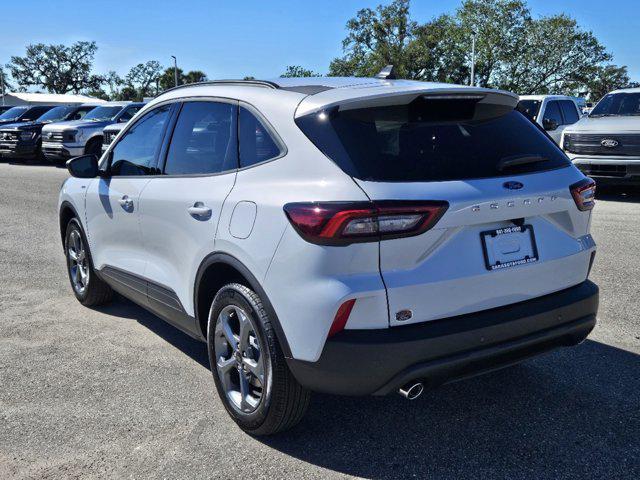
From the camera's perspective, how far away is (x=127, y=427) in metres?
3.43

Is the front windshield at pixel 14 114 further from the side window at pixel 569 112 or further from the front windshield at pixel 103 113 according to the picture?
the side window at pixel 569 112

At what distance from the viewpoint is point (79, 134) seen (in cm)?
1981

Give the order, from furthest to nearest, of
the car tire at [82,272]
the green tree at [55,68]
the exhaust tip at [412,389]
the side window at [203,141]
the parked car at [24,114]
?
the green tree at [55,68]
the parked car at [24,114]
the car tire at [82,272]
the side window at [203,141]
the exhaust tip at [412,389]

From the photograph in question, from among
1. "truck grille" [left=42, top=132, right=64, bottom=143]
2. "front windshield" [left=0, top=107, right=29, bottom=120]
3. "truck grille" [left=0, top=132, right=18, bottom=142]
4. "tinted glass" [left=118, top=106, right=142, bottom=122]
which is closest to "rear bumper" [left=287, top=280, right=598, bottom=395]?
"tinted glass" [left=118, top=106, right=142, bottom=122]

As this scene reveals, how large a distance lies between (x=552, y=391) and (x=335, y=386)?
1612mm

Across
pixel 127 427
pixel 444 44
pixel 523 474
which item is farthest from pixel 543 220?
pixel 444 44

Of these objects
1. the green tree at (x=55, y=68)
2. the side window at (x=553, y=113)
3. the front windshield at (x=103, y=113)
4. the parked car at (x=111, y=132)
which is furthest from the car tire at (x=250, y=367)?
the green tree at (x=55, y=68)

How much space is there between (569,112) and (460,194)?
1414cm

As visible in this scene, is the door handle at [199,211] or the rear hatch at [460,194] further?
the door handle at [199,211]

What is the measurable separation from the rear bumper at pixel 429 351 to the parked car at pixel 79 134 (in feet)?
59.1

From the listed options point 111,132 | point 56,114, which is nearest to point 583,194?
point 111,132

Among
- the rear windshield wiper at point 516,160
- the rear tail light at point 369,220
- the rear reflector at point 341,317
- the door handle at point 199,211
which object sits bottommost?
the rear reflector at point 341,317

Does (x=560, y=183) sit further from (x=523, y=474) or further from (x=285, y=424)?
(x=285, y=424)

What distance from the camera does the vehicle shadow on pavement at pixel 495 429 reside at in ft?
9.78
